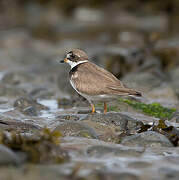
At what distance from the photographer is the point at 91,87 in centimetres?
749

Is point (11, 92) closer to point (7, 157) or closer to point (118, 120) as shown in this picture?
point (118, 120)

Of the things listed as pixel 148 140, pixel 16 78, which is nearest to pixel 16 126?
pixel 148 140

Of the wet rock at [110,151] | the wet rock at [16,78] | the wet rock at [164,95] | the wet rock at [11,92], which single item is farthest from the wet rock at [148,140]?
the wet rock at [16,78]

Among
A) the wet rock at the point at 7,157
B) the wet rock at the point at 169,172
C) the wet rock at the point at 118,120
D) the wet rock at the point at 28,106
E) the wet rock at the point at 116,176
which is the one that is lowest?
the wet rock at the point at 28,106

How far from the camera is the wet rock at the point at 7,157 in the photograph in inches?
170

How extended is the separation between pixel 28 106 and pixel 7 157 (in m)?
4.21

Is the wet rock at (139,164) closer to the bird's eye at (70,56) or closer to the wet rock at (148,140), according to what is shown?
the wet rock at (148,140)

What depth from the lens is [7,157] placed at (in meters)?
4.37

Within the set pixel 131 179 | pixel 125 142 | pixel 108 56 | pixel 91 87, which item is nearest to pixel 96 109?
pixel 91 87

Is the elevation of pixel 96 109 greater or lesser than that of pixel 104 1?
lesser

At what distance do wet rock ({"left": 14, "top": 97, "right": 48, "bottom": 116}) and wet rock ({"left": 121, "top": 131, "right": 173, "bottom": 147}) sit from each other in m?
2.57

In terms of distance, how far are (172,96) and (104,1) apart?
14.0 metres

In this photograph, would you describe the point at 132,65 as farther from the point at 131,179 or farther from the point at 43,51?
the point at 131,179

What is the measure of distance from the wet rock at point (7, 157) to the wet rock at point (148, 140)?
196 centimetres
